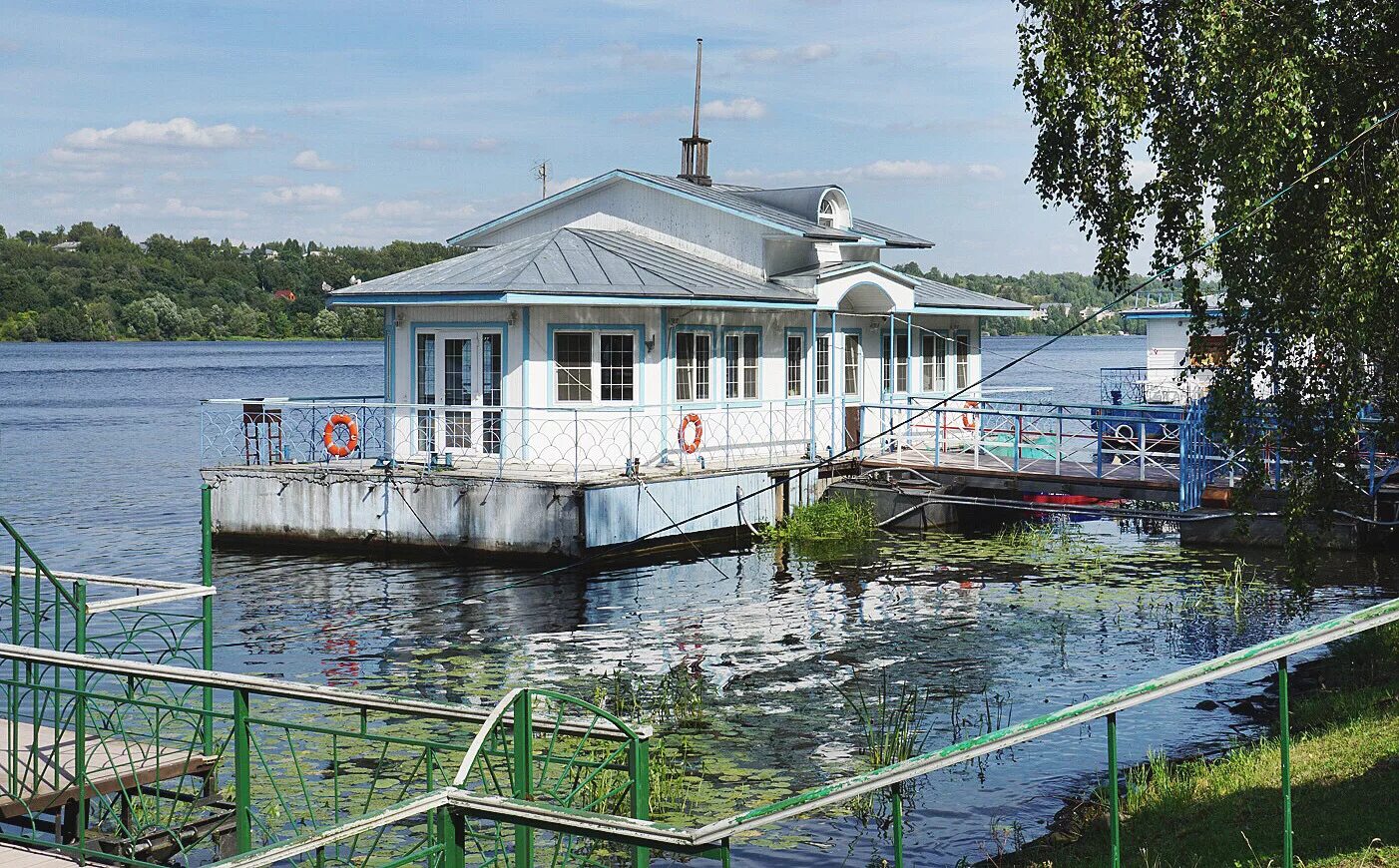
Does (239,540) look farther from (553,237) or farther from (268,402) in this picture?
(553,237)

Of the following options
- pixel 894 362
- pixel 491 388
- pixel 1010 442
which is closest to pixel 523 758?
pixel 491 388

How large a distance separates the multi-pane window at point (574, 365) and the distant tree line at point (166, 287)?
11406cm

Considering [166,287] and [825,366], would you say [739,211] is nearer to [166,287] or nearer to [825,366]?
[825,366]

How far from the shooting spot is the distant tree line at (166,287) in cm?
14425

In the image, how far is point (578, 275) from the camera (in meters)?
25.2

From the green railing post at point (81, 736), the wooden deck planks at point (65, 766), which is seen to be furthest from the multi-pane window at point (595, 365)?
the green railing post at point (81, 736)

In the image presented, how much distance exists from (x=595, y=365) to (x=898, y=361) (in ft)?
29.3

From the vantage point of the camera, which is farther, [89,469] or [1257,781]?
[89,469]

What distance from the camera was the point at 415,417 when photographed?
A: 84.3 ft

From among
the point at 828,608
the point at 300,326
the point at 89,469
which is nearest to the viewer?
the point at 828,608

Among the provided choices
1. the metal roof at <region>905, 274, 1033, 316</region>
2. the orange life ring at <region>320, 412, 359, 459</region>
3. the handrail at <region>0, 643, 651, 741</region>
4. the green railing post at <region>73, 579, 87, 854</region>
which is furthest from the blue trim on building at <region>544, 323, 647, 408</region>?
the handrail at <region>0, 643, 651, 741</region>

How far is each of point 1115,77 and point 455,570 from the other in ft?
45.6

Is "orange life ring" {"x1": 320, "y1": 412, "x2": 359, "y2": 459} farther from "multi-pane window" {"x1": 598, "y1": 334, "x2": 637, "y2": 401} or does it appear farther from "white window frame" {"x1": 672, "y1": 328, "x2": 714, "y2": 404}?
"white window frame" {"x1": 672, "y1": 328, "x2": 714, "y2": 404}

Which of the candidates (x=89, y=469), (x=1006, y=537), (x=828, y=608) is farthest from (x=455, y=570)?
(x=89, y=469)
